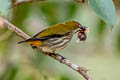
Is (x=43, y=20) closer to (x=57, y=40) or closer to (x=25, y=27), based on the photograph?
(x=25, y=27)

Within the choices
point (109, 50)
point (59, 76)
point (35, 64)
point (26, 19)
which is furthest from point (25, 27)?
point (109, 50)

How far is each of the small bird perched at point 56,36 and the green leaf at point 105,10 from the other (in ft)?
2.19

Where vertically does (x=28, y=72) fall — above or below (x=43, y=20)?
below

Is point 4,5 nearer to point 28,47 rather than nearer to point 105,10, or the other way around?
point 105,10

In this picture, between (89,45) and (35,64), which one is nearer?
(35,64)

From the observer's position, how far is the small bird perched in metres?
2.58

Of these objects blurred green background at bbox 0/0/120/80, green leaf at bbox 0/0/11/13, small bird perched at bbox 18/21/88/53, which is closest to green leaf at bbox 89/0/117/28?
green leaf at bbox 0/0/11/13

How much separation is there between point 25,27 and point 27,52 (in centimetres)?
22

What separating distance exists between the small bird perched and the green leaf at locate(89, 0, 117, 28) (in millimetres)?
668

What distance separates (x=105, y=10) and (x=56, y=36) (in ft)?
2.96

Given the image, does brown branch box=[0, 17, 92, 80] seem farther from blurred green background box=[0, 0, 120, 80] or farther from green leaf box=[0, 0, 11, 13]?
green leaf box=[0, 0, 11, 13]

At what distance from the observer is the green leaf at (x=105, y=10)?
1.79m

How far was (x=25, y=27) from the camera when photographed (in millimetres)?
3033

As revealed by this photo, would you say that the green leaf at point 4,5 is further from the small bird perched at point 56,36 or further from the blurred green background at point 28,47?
the blurred green background at point 28,47
